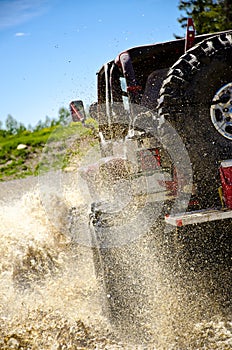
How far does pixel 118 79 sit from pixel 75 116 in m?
0.66

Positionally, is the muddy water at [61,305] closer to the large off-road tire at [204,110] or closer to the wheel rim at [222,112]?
the large off-road tire at [204,110]

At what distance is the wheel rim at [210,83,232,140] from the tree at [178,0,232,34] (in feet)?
42.0

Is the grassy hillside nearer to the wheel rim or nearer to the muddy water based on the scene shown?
the muddy water

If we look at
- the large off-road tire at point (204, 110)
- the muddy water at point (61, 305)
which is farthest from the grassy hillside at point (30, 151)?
the large off-road tire at point (204, 110)

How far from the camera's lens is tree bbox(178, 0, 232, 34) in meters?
16.5

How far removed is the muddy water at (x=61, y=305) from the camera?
3971mm

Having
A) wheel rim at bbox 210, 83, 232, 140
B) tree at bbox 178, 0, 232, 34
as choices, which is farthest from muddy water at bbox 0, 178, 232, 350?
tree at bbox 178, 0, 232, 34

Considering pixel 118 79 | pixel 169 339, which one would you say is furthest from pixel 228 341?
pixel 118 79

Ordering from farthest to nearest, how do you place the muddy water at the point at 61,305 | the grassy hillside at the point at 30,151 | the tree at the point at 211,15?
the tree at the point at 211,15 → the grassy hillside at the point at 30,151 → the muddy water at the point at 61,305

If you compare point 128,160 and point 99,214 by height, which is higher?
point 128,160

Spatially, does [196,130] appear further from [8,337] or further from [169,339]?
[8,337]

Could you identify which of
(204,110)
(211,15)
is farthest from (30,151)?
(204,110)

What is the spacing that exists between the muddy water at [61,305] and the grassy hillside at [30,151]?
4332 mm

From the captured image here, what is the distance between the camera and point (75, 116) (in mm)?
5984
